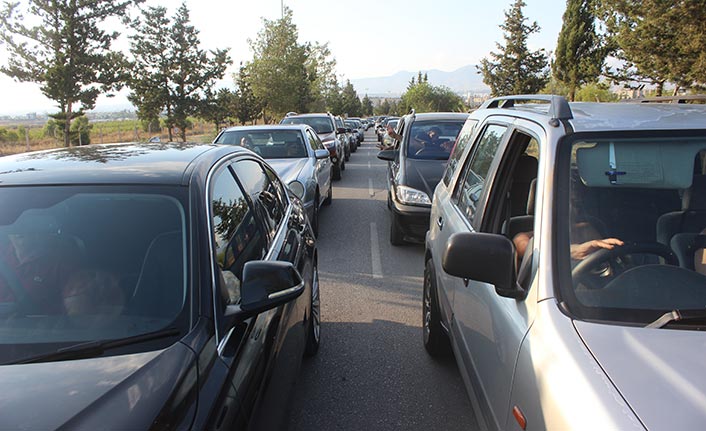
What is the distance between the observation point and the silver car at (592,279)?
133 centimetres

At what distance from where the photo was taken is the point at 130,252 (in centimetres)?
203

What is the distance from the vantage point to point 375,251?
682 cm

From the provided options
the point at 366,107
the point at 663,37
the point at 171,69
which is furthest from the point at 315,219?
the point at 366,107

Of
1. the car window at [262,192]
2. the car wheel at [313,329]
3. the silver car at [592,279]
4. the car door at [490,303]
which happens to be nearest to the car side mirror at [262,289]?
the silver car at [592,279]

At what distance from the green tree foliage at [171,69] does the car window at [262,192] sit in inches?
1087

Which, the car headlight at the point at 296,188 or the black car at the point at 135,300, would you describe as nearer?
the black car at the point at 135,300

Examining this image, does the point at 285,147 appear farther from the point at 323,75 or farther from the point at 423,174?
the point at 323,75

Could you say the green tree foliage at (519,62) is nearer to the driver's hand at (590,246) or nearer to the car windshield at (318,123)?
the car windshield at (318,123)

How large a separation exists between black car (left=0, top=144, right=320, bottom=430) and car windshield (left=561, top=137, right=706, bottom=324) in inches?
46.3

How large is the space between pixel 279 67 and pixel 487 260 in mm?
36434

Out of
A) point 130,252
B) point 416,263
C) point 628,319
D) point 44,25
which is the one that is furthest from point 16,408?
point 44,25

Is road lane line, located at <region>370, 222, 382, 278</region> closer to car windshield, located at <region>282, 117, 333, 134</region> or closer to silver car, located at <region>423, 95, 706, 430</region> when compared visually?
silver car, located at <region>423, 95, 706, 430</region>

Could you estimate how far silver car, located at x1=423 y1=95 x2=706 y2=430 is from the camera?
1.33 meters

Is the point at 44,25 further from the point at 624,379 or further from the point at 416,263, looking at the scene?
the point at 624,379
